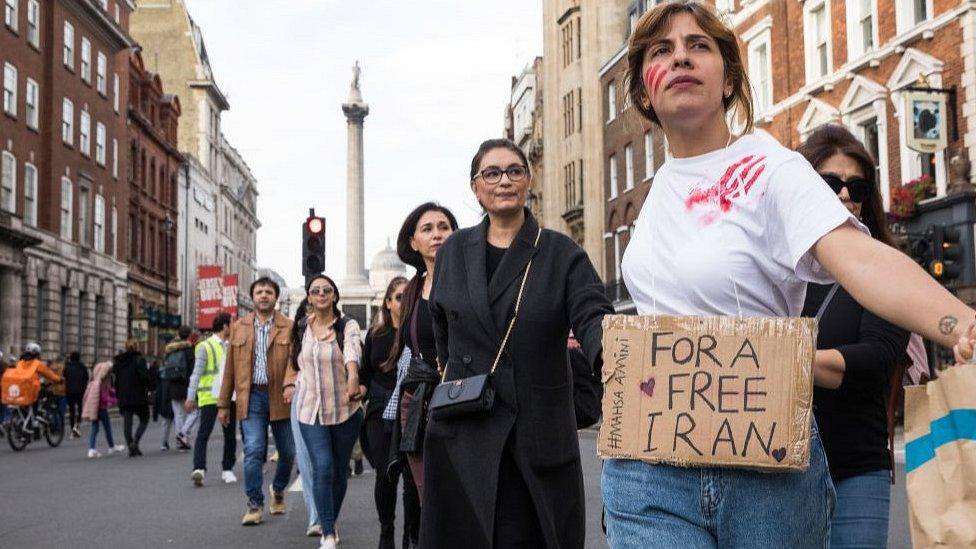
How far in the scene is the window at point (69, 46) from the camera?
46656mm

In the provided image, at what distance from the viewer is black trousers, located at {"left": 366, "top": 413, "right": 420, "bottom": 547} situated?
7.35 m

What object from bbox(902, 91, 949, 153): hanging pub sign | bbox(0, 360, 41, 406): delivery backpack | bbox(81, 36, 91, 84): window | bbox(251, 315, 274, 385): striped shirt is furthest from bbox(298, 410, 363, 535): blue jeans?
bbox(81, 36, 91, 84): window

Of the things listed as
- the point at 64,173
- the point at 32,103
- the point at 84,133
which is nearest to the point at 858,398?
the point at 32,103

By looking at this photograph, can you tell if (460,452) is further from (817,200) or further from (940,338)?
(940,338)

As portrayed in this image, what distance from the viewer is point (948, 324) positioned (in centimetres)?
222

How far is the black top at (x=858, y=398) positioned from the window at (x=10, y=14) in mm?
40293

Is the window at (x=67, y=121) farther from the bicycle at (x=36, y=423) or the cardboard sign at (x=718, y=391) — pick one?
the cardboard sign at (x=718, y=391)

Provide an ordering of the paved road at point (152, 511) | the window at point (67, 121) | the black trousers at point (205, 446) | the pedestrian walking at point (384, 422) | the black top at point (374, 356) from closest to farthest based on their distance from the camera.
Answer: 1. the pedestrian walking at point (384, 422)
2. the black top at point (374, 356)
3. the paved road at point (152, 511)
4. the black trousers at point (205, 446)
5. the window at point (67, 121)

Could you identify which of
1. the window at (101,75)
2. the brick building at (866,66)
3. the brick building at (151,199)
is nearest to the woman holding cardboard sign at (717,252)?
the brick building at (866,66)

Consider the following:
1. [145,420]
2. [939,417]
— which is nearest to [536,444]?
[939,417]

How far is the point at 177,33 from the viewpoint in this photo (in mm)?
78875

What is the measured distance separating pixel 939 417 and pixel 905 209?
2322 centimetres

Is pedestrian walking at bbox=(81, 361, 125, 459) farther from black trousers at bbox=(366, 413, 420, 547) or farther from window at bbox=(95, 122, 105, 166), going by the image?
window at bbox=(95, 122, 105, 166)

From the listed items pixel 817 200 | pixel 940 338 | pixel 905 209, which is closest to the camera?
pixel 940 338
